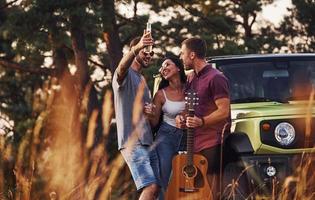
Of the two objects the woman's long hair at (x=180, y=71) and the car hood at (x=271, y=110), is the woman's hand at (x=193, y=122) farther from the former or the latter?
the car hood at (x=271, y=110)

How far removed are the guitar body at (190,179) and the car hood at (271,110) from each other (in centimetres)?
78

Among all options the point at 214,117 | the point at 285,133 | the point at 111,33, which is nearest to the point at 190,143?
the point at 214,117

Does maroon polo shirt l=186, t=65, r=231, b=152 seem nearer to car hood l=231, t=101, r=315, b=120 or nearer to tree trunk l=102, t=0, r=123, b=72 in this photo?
car hood l=231, t=101, r=315, b=120

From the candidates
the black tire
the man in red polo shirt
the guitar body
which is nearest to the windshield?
the black tire

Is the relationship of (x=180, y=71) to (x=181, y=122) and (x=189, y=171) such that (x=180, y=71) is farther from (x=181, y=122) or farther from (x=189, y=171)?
(x=189, y=171)

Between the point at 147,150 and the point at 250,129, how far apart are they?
1009 millimetres

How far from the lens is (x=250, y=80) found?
7.85 metres

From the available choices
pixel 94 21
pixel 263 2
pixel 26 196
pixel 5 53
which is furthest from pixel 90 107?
pixel 26 196

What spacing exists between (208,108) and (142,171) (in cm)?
66

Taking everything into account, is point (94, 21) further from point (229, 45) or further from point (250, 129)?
point (250, 129)

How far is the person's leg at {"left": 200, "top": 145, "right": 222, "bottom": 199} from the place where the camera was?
6.46 metres

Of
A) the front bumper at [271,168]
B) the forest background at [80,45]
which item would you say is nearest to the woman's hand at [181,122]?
the front bumper at [271,168]

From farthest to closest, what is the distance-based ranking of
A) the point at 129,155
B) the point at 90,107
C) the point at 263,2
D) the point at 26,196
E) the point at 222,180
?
the point at 263,2
the point at 90,107
the point at 222,180
the point at 129,155
the point at 26,196

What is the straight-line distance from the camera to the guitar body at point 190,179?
6.44 meters
